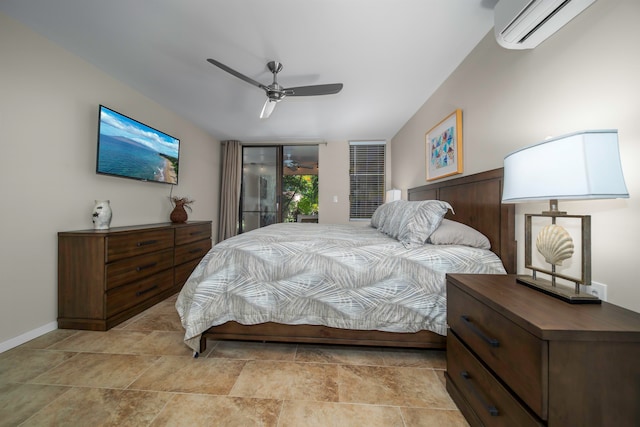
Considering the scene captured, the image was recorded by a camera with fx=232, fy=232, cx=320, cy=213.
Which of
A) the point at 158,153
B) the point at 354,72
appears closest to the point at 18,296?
the point at 158,153

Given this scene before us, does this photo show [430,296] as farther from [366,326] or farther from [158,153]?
[158,153]

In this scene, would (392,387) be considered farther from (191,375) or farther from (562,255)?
(191,375)

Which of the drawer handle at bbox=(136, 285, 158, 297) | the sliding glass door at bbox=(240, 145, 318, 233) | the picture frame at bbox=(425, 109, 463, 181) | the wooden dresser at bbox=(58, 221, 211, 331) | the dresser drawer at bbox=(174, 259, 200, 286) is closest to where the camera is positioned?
the wooden dresser at bbox=(58, 221, 211, 331)

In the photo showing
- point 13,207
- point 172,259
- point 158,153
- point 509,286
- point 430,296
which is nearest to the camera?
point 509,286

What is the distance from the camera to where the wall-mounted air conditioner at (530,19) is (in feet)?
3.63

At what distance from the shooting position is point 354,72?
7.48 ft

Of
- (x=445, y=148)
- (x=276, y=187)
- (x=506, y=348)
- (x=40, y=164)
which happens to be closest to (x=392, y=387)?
(x=506, y=348)

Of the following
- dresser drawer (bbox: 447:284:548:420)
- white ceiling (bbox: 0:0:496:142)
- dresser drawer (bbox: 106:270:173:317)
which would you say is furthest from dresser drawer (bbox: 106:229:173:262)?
dresser drawer (bbox: 447:284:548:420)

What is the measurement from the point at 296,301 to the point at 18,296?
6.69 ft

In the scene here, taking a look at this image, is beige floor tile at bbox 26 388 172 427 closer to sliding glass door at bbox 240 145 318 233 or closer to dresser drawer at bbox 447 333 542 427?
dresser drawer at bbox 447 333 542 427

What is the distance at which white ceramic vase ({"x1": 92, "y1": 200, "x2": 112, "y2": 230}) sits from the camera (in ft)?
6.86

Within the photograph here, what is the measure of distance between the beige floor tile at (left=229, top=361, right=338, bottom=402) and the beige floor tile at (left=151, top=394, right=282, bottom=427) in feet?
0.19

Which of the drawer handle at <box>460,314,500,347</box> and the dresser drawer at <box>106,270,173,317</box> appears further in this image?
the dresser drawer at <box>106,270,173,317</box>

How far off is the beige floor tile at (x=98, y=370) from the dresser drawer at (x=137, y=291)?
441 mm
